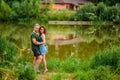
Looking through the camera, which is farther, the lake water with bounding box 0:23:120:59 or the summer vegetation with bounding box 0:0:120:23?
the summer vegetation with bounding box 0:0:120:23

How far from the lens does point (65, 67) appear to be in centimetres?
1152

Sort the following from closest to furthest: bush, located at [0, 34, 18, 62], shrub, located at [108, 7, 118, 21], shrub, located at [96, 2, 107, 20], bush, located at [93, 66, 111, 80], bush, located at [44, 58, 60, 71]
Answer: bush, located at [93, 66, 111, 80] → bush, located at [0, 34, 18, 62] → bush, located at [44, 58, 60, 71] → shrub, located at [108, 7, 118, 21] → shrub, located at [96, 2, 107, 20]

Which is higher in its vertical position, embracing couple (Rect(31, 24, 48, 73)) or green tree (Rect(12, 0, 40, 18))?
embracing couple (Rect(31, 24, 48, 73))

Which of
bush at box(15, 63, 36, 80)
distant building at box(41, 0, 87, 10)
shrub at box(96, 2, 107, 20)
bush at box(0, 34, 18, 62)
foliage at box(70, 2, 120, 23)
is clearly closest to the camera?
bush at box(15, 63, 36, 80)

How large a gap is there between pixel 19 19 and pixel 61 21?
4249 millimetres

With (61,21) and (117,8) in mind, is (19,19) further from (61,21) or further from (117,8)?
(117,8)

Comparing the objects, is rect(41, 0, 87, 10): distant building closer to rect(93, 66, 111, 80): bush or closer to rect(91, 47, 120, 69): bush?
rect(91, 47, 120, 69): bush

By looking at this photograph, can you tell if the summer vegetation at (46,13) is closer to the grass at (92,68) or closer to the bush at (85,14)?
the bush at (85,14)

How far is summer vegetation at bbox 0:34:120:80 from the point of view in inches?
360

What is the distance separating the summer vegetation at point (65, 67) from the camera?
914cm

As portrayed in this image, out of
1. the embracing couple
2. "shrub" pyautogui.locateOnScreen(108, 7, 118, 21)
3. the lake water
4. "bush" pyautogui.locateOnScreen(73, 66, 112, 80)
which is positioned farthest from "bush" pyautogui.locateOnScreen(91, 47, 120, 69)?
"shrub" pyautogui.locateOnScreen(108, 7, 118, 21)

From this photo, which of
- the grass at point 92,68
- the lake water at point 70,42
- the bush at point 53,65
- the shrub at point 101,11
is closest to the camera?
the grass at point 92,68

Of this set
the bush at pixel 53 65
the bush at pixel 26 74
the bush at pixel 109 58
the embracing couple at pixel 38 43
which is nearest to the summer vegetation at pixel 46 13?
the bush at pixel 53 65

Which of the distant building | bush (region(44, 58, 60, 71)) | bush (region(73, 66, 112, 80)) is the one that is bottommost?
the distant building
